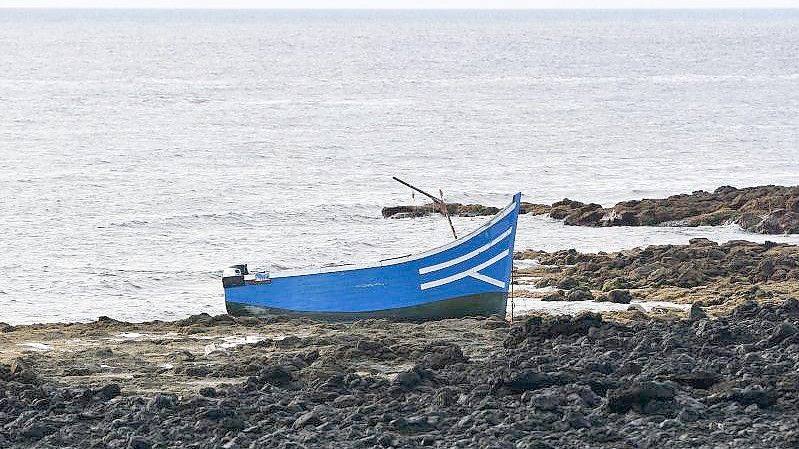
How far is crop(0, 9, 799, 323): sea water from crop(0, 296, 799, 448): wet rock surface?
295 inches

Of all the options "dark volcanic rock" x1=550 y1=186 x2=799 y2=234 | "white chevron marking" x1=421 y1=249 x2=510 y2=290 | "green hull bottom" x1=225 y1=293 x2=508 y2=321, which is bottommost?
"green hull bottom" x1=225 y1=293 x2=508 y2=321

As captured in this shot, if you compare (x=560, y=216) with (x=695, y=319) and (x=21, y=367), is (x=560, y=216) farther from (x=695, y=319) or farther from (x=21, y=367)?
(x=21, y=367)

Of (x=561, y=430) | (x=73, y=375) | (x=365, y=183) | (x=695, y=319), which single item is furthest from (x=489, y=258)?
(x=365, y=183)

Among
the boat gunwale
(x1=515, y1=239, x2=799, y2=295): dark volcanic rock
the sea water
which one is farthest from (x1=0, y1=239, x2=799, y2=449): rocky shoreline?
the sea water

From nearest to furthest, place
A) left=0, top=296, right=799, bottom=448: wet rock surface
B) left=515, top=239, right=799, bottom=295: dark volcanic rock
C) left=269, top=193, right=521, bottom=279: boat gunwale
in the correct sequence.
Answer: left=0, top=296, right=799, bottom=448: wet rock surface → left=269, top=193, right=521, bottom=279: boat gunwale → left=515, top=239, right=799, bottom=295: dark volcanic rock

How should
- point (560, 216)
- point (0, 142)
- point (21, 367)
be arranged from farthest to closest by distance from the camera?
point (0, 142) → point (560, 216) → point (21, 367)

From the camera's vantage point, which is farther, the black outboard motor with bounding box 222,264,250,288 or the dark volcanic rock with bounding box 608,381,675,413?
the black outboard motor with bounding box 222,264,250,288

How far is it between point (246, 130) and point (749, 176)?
828 inches

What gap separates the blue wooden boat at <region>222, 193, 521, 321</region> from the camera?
60.5ft

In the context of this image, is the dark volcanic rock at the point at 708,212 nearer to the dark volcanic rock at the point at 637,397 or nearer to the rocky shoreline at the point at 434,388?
the rocky shoreline at the point at 434,388

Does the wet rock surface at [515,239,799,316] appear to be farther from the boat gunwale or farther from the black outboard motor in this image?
the black outboard motor

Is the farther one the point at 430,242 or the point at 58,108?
the point at 58,108

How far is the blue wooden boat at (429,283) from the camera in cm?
1844

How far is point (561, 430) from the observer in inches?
432
